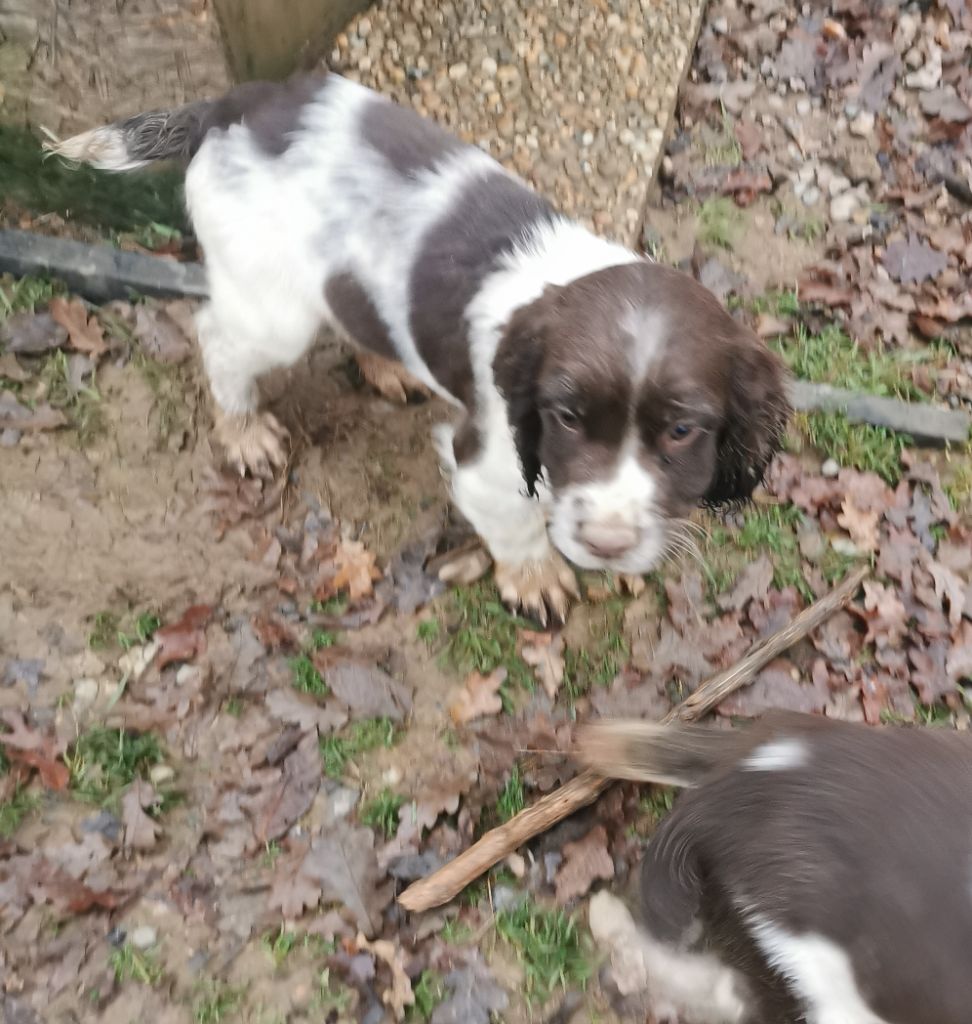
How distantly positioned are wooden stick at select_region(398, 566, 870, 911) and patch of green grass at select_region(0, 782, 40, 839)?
54.4 inches

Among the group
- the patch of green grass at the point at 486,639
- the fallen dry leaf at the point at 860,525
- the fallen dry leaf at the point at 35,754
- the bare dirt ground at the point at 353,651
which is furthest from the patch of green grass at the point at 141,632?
the fallen dry leaf at the point at 860,525

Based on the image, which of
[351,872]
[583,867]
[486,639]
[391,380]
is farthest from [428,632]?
[391,380]

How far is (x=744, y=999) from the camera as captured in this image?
2.61 m

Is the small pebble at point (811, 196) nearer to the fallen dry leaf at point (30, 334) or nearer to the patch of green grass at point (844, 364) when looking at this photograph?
the patch of green grass at point (844, 364)

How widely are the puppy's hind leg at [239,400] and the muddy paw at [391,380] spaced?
1.57 ft

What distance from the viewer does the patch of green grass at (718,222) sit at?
15.2 ft

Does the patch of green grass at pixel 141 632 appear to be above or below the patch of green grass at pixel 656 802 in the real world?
below

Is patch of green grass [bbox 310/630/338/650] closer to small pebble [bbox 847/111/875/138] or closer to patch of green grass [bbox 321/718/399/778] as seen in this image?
patch of green grass [bbox 321/718/399/778]

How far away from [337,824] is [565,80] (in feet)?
12.2

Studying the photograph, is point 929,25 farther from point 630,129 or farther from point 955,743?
point 955,743

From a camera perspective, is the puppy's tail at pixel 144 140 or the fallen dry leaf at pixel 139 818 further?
the puppy's tail at pixel 144 140

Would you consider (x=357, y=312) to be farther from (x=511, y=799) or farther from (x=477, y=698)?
(x=511, y=799)

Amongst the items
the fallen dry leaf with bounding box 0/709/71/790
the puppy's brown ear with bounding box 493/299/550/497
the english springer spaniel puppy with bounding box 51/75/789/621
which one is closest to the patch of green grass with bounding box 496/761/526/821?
the english springer spaniel puppy with bounding box 51/75/789/621

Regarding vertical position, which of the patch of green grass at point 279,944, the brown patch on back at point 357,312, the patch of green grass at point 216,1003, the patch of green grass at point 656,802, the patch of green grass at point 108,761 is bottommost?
the patch of green grass at point 216,1003
